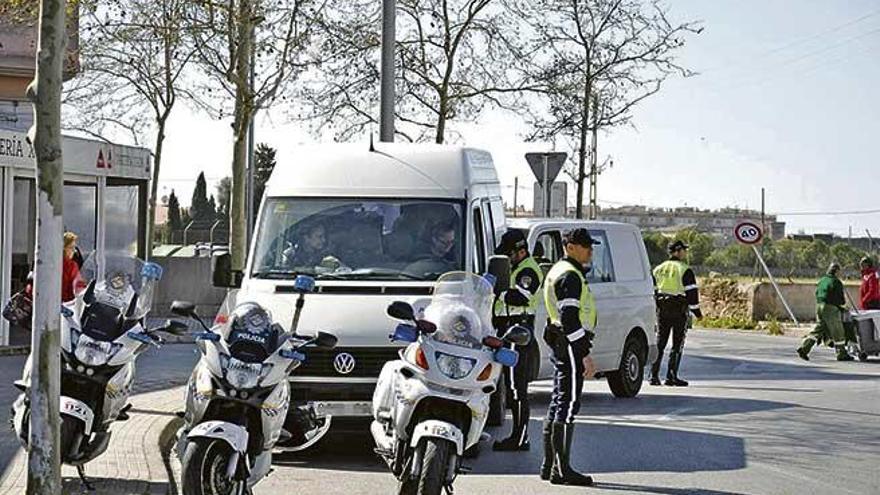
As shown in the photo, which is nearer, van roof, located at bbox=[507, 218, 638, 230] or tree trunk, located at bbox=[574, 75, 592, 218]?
van roof, located at bbox=[507, 218, 638, 230]

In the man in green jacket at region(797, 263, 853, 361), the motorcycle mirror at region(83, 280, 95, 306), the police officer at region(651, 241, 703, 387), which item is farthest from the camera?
the man in green jacket at region(797, 263, 853, 361)

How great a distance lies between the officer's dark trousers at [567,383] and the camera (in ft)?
34.0

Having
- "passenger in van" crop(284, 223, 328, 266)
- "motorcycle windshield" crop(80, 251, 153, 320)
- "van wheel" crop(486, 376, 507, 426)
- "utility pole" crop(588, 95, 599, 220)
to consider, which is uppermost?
"utility pole" crop(588, 95, 599, 220)

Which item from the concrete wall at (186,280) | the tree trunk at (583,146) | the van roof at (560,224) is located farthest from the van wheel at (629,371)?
the concrete wall at (186,280)

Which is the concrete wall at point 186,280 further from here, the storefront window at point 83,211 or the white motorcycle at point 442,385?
the white motorcycle at point 442,385

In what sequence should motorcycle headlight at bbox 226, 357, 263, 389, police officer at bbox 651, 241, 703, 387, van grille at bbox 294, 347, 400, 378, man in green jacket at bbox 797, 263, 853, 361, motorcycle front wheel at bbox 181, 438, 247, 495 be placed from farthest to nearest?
1. man in green jacket at bbox 797, 263, 853, 361
2. police officer at bbox 651, 241, 703, 387
3. van grille at bbox 294, 347, 400, 378
4. motorcycle headlight at bbox 226, 357, 263, 389
5. motorcycle front wheel at bbox 181, 438, 247, 495

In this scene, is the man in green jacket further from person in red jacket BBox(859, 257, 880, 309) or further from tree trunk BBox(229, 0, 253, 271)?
tree trunk BBox(229, 0, 253, 271)

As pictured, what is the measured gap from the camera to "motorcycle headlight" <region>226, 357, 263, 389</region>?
8.37 metres

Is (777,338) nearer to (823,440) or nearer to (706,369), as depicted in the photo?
(706,369)

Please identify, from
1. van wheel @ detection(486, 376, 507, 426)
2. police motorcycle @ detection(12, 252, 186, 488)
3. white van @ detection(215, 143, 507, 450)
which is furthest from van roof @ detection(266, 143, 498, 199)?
police motorcycle @ detection(12, 252, 186, 488)

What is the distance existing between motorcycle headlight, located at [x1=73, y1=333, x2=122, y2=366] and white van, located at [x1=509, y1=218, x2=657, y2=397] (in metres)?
6.63

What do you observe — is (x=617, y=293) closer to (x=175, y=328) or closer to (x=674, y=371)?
(x=674, y=371)

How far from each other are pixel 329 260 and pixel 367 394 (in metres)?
1.60

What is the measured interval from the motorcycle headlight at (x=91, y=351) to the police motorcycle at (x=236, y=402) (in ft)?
2.72
